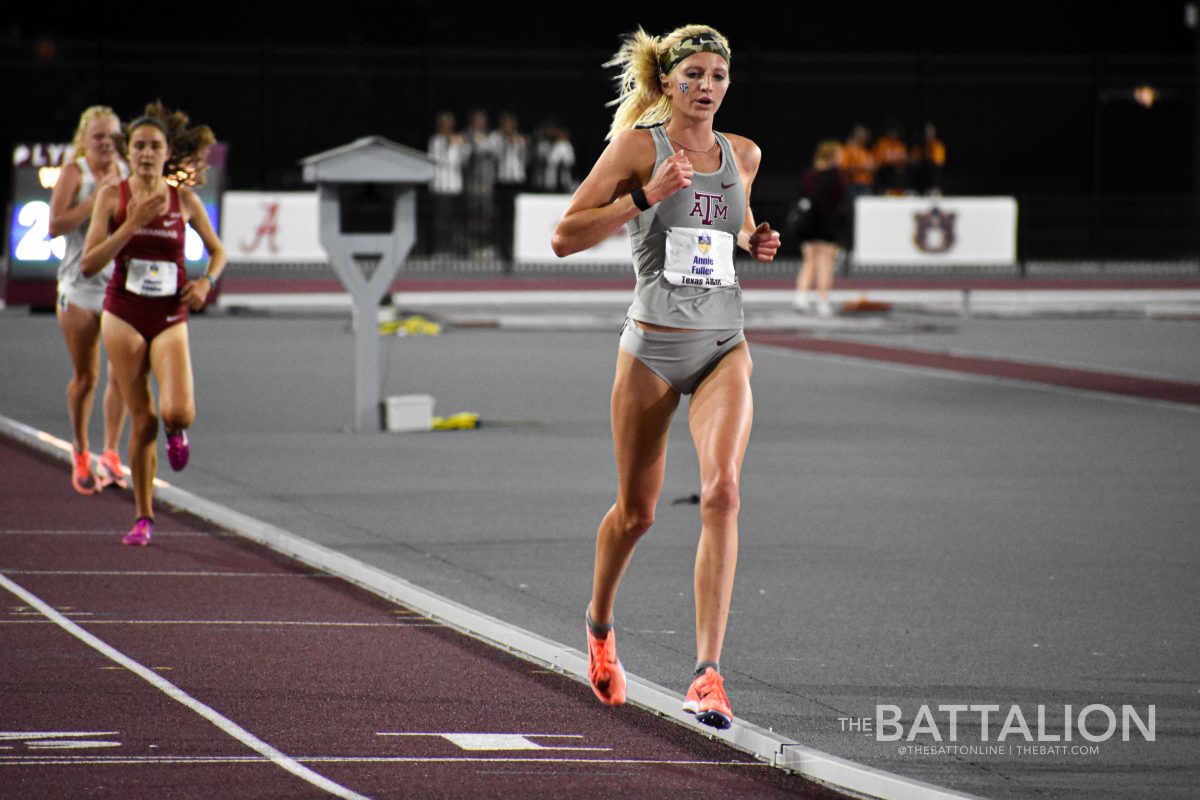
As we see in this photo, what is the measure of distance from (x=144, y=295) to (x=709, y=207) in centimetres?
384

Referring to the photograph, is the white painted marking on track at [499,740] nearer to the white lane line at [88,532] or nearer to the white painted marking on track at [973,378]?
the white lane line at [88,532]

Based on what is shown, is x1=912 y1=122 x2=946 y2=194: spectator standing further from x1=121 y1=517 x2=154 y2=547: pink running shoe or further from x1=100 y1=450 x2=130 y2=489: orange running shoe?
x1=121 y1=517 x2=154 y2=547: pink running shoe

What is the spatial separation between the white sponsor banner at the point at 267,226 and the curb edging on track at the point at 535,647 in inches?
615

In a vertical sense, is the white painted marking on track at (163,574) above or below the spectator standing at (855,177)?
below

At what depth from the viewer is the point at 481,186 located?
29.6 metres

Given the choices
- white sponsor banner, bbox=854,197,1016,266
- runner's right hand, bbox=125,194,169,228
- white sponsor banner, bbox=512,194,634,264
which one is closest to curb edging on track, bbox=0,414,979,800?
runner's right hand, bbox=125,194,169,228

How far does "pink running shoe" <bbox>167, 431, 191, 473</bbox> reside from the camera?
9156 millimetres

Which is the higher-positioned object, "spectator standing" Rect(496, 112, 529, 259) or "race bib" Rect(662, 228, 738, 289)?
"spectator standing" Rect(496, 112, 529, 259)

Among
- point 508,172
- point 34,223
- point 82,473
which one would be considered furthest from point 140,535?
point 508,172

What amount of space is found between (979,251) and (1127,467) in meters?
15.9

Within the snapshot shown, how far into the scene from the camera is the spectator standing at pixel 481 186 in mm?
29344

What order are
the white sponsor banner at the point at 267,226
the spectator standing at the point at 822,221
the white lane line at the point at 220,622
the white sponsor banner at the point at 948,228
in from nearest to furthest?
the white lane line at the point at 220,622
the spectator standing at the point at 822,221
the white sponsor banner at the point at 267,226
the white sponsor banner at the point at 948,228

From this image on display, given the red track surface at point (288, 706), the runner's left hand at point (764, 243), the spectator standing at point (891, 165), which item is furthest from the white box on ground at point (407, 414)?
the spectator standing at point (891, 165)

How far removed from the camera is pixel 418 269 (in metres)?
30.5
